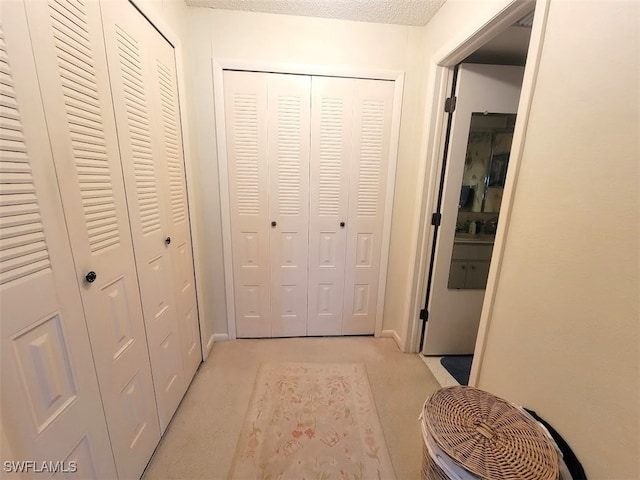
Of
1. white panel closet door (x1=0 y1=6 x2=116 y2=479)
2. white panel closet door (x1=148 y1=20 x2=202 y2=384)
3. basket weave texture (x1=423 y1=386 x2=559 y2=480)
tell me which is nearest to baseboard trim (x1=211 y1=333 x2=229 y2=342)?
white panel closet door (x1=148 y1=20 x2=202 y2=384)

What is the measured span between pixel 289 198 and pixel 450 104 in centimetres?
129

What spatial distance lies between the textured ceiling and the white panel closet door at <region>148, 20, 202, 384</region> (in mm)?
561

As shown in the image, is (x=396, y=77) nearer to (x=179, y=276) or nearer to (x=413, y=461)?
(x=179, y=276)

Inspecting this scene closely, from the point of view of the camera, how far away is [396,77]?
1883 mm

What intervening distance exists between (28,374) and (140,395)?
626mm

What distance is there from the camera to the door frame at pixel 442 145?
0.97m

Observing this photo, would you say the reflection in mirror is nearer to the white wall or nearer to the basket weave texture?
the white wall

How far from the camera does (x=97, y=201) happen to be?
3.13ft

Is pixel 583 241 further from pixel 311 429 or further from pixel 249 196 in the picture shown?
pixel 249 196

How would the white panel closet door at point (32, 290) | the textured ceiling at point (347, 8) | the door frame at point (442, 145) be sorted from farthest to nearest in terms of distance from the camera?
1. the textured ceiling at point (347, 8)
2. the door frame at point (442, 145)
3. the white panel closet door at point (32, 290)

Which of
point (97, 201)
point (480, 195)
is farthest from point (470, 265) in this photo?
point (97, 201)

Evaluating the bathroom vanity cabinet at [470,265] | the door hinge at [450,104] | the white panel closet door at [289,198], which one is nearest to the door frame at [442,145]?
the door hinge at [450,104]

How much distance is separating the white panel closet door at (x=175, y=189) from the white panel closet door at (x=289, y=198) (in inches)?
23.6

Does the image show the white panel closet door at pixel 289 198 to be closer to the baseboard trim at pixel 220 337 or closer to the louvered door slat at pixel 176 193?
the baseboard trim at pixel 220 337
